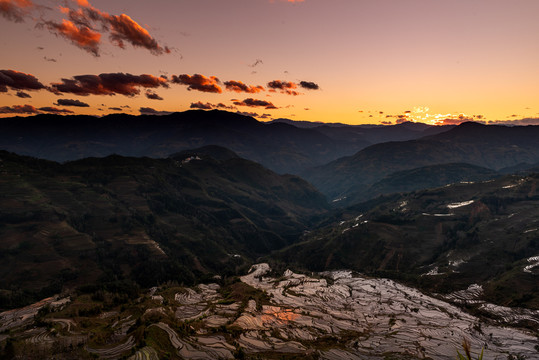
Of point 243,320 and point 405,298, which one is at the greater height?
point 243,320

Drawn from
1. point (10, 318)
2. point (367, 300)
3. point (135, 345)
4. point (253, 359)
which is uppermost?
point (135, 345)

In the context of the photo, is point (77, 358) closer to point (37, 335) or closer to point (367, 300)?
point (37, 335)

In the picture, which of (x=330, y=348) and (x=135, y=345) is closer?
(x=135, y=345)

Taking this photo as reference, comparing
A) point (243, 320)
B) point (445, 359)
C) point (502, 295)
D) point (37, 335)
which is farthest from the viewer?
point (502, 295)

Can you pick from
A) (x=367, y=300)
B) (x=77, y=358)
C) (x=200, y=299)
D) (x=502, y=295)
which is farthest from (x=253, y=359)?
(x=502, y=295)

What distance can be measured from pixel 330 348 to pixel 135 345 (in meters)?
65.3

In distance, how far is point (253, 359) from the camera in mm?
86625

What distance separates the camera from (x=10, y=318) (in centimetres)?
13338

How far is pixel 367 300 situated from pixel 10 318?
18774 cm

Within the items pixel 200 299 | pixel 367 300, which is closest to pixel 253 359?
pixel 200 299

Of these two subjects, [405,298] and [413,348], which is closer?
[413,348]

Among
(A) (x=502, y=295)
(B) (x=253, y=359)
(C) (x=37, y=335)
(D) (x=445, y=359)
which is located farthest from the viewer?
(A) (x=502, y=295)

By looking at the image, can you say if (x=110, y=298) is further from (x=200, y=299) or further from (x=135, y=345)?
(x=135, y=345)

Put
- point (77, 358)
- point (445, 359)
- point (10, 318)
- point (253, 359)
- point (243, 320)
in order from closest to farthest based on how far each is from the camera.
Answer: point (77, 358) → point (253, 359) → point (445, 359) → point (243, 320) → point (10, 318)
